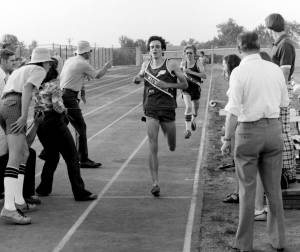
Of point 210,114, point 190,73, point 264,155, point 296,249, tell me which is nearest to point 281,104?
point 264,155

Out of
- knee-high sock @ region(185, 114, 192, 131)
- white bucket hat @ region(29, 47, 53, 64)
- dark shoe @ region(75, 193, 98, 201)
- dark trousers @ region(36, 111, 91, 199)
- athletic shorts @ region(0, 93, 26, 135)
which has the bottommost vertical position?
dark shoe @ region(75, 193, 98, 201)

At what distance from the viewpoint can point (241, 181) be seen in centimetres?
595

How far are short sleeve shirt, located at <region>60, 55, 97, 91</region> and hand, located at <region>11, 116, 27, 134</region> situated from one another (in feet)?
9.56

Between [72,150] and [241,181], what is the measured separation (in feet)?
9.57

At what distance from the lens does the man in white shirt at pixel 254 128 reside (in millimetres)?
5797

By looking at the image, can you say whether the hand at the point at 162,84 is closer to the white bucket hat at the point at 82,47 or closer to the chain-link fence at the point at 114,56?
the white bucket hat at the point at 82,47

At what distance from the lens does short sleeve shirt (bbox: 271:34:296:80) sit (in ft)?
24.9

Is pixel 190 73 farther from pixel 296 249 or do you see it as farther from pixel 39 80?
pixel 296 249

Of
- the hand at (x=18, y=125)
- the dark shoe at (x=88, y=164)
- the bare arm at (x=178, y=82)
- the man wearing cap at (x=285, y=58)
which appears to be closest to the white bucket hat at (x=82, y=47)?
the dark shoe at (x=88, y=164)

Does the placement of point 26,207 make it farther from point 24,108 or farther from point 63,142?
point 24,108

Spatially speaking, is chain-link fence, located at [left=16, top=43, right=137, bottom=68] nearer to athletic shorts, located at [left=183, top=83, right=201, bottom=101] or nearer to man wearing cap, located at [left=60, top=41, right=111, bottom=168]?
athletic shorts, located at [left=183, top=83, right=201, bottom=101]

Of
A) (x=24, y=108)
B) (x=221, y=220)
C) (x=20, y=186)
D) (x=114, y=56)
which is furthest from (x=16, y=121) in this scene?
(x=114, y=56)

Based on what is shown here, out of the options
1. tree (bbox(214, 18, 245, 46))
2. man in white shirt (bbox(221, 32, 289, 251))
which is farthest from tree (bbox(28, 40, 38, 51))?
tree (bbox(214, 18, 245, 46))

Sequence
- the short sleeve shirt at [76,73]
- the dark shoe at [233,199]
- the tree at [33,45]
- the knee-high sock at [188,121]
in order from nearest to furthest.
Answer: the dark shoe at [233,199] → the short sleeve shirt at [76,73] → the knee-high sock at [188,121] → the tree at [33,45]
